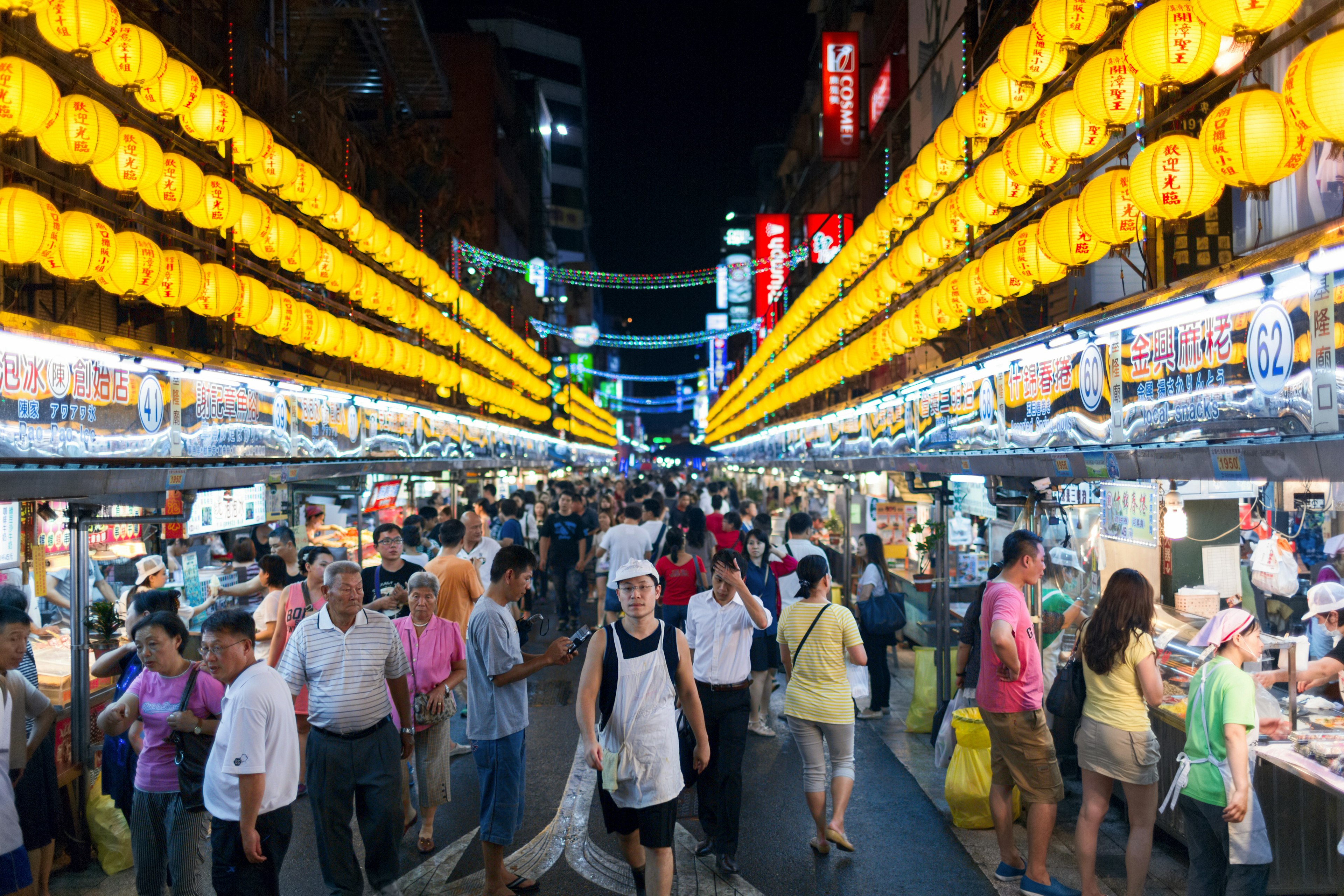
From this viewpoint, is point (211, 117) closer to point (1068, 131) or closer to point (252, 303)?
point (252, 303)

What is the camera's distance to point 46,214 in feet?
19.6

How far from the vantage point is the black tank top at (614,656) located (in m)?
4.48

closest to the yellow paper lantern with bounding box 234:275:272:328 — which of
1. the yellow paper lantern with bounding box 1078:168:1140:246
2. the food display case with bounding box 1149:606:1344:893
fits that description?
the yellow paper lantern with bounding box 1078:168:1140:246

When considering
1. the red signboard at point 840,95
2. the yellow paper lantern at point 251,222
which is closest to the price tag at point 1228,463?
the yellow paper lantern at point 251,222

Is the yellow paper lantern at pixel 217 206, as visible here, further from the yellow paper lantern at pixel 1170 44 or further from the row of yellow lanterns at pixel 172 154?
the yellow paper lantern at pixel 1170 44

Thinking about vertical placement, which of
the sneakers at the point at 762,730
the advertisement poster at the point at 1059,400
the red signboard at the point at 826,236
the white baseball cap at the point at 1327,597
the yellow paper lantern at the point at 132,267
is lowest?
the sneakers at the point at 762,730

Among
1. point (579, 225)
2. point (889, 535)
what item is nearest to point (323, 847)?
point (889, 535)

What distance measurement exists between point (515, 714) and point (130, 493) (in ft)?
11.7

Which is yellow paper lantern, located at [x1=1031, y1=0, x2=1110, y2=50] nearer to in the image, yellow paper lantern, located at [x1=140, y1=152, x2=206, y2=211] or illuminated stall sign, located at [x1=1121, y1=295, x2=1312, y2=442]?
illuminated stall sign, located at [x1=1121, y1=295, x2=1312, y2=442]

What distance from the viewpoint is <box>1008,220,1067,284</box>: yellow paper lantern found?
7.32 m

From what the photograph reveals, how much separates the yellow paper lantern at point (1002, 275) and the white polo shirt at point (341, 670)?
20.2 feet

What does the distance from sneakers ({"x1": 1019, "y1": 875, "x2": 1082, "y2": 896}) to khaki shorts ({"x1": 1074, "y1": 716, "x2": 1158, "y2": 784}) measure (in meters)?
0.72

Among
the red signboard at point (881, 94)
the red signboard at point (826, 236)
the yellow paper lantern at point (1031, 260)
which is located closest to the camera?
the yellow paper lantern at point (1031, 260)

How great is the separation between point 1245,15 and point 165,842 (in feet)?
23.6
